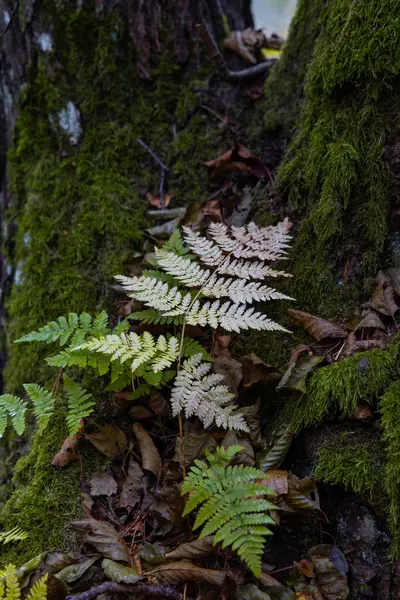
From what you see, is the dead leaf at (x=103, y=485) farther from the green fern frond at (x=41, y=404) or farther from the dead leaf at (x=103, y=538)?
the green fern frond at (x=41, y=404)

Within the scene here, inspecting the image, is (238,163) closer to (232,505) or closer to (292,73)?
(292,73)

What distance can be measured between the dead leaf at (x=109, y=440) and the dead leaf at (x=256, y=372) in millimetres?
695

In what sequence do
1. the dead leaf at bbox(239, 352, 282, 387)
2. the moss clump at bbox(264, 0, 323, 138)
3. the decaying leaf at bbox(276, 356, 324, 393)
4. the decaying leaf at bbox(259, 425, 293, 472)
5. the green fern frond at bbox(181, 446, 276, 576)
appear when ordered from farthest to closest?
the moss clump at bbox(264, 0, 323, 138) → the dead leaf at bbox(239, 352, 282, 387) → the decaying leaf at bbox(276, 356, 324, 393) → the decaying leaf at bbox(259, 425, 293, 472) → the green fern frond at bbox(181, 446, 276, 576)

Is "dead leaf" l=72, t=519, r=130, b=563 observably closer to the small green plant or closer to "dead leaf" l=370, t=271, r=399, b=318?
the small green plant

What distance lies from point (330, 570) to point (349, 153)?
2.01 m

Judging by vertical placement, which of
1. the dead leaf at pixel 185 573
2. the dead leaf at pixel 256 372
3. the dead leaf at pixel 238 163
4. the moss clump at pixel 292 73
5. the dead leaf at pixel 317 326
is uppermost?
the moss clump at pixel 292 73

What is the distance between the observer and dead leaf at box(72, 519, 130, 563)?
80.2 inches

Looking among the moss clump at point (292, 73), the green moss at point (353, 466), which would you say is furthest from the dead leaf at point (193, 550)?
the moss clump at point (292, 73)

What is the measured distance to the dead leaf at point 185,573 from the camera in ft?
6.07

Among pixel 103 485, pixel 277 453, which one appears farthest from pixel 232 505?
pixel 103 485

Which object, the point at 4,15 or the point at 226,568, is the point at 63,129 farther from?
the point at 226,568

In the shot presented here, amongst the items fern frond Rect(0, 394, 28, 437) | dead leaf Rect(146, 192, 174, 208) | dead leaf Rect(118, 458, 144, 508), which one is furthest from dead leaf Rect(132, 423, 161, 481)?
dead leaf Rect(146, 192, 174, 208)

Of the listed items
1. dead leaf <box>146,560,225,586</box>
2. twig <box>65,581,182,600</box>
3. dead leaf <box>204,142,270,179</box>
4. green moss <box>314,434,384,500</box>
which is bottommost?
twig <box>65,581,182,600</box>

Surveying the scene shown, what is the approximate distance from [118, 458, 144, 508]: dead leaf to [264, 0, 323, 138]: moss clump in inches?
94.2
